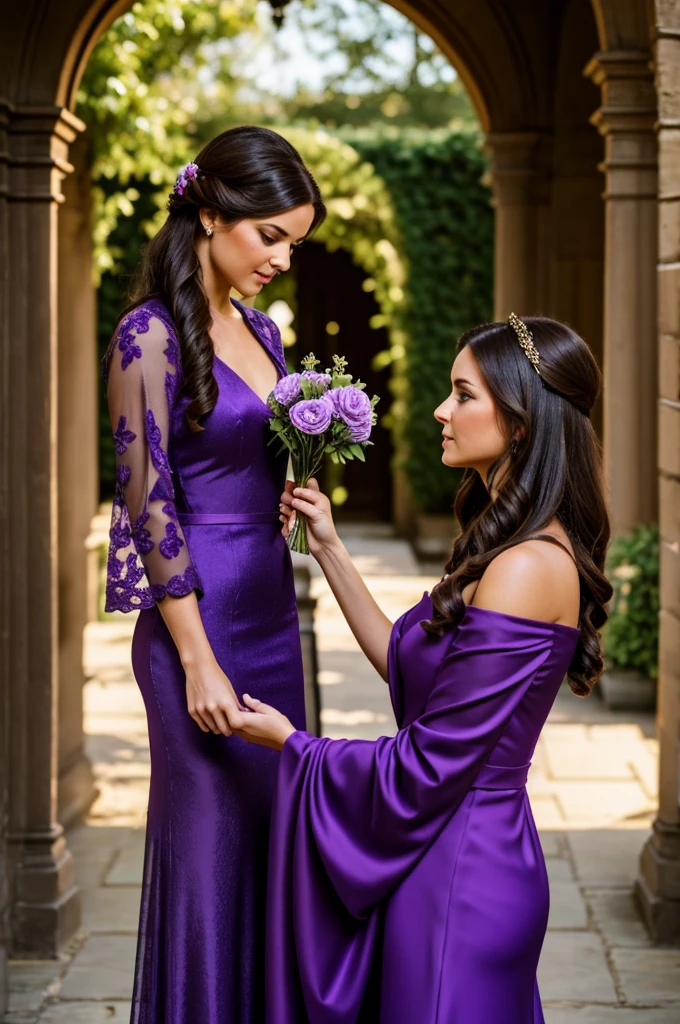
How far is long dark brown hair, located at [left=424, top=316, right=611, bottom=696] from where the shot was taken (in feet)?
7.86

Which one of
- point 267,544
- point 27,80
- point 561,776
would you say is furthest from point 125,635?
point 267,544

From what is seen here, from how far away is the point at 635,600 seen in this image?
290 inches

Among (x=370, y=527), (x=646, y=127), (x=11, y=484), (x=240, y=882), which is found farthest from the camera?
(x=370, y=527)

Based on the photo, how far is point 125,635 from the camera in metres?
9.84

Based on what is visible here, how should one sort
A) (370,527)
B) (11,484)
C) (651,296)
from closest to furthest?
(11,484), (651,296), (370,527)

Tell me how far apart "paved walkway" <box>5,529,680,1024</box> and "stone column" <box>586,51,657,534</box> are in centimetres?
133

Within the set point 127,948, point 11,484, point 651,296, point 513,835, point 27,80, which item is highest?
point 27,80

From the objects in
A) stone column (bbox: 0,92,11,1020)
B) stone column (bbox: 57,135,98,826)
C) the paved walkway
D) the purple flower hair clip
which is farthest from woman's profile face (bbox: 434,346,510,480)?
stone column (bbox: 57,135,98,826)

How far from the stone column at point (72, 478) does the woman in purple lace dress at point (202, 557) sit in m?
2.85

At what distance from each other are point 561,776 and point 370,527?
29.8 ft

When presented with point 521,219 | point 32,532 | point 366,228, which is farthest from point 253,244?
point 366,228

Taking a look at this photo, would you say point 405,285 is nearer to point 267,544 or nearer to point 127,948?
point 127,948

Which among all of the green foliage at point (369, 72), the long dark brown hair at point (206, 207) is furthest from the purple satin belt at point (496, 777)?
the green foliage at point (369, 72)

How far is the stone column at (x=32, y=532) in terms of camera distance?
14.6 feet
